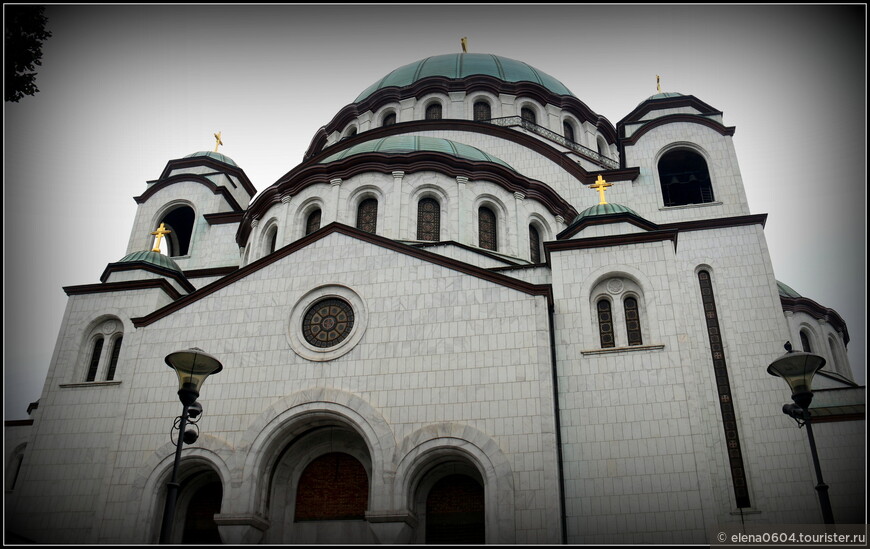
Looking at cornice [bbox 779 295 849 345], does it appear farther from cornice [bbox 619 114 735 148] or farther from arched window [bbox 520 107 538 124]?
arched window [bbox 520 107 538 124]

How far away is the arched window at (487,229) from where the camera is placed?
73.2 feet

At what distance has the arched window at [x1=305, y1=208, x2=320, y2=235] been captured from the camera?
922 inches

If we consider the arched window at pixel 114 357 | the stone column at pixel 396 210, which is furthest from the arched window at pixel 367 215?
the arched window at pixel 114 357

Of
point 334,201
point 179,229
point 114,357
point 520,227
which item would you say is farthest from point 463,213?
point 179,229

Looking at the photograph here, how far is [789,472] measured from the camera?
16812 mm

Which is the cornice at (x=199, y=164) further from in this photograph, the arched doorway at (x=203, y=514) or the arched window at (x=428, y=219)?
the arched doorway at (x=203, y=514)

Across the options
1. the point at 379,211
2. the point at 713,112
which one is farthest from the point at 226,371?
the point at 713,112

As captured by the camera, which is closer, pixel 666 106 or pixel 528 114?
pixel 666 106

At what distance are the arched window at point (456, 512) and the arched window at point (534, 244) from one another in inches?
342

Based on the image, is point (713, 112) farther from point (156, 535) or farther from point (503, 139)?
point (156, 535)

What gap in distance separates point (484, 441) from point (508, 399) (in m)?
1.04

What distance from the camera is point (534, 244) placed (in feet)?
76.7

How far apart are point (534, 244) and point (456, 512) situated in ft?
33.3

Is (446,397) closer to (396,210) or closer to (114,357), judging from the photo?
(396,210)
